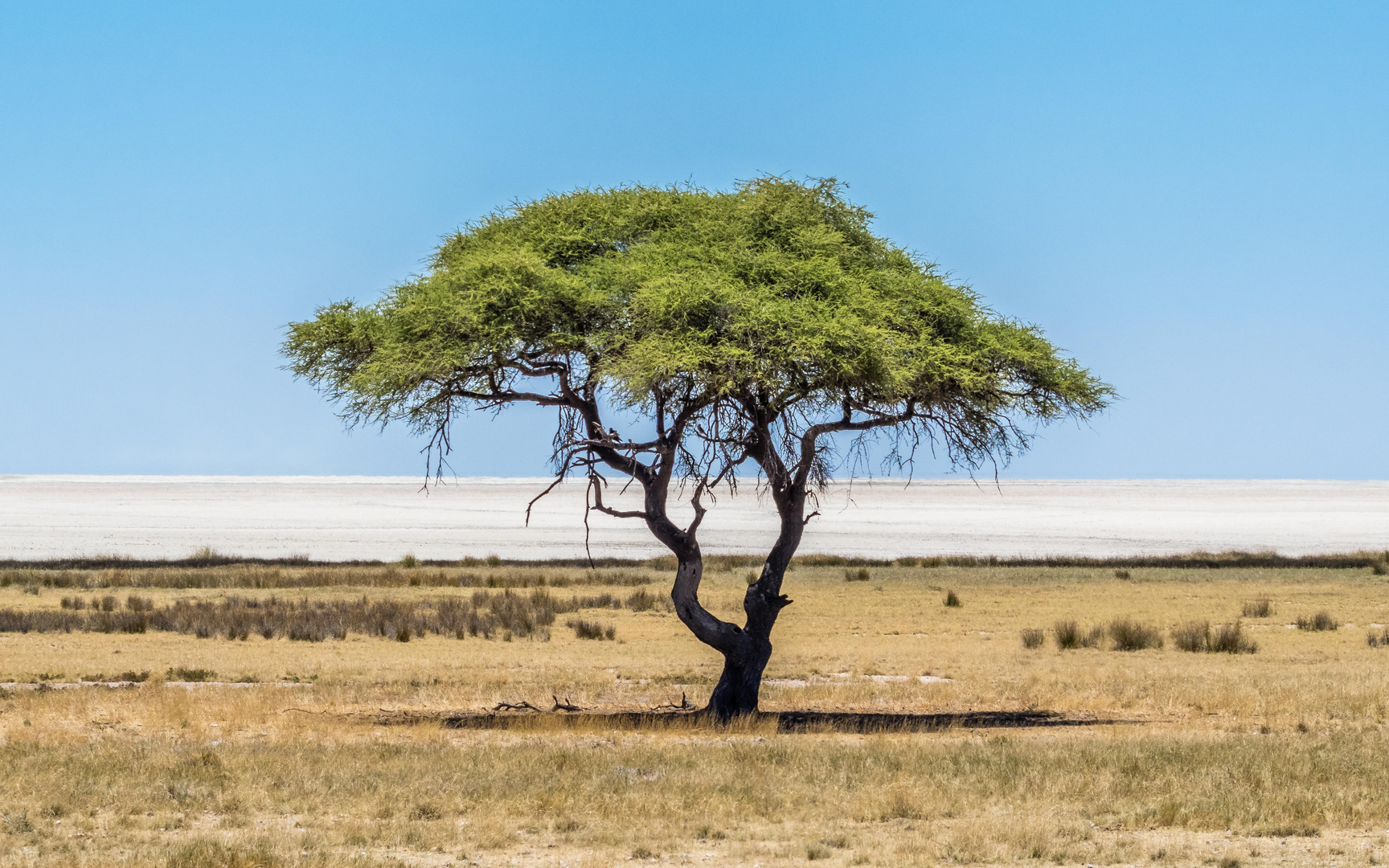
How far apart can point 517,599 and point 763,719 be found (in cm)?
2010

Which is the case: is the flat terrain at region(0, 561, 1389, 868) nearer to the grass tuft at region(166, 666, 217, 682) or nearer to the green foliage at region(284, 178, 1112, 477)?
the grass tuft at region(166, 666, 217, 682)

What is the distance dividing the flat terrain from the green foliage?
463 centimetres

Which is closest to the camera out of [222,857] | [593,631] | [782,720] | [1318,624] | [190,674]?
[222,857]

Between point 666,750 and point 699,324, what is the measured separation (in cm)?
552

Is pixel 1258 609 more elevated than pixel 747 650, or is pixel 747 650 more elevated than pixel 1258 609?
pixel 747 650

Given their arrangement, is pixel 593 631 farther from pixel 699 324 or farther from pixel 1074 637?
pixel 699 324

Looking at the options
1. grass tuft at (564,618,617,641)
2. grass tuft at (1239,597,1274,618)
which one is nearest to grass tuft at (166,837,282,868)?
grass tuft at (564,618,617,641)

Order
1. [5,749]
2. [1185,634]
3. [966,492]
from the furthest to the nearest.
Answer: [966,492] < [1185,634] < [5,749]

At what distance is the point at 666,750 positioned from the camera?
15.3 m

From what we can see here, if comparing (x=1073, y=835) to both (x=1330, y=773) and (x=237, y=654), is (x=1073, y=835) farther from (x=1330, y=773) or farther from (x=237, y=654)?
(x=237, y=654)

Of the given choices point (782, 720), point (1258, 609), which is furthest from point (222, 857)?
point (1258, 609)

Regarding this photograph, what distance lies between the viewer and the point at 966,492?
182 meters

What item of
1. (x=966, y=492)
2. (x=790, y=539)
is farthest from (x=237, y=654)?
(x=966, y=492)

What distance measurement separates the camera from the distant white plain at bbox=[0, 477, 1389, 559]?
70688mm
